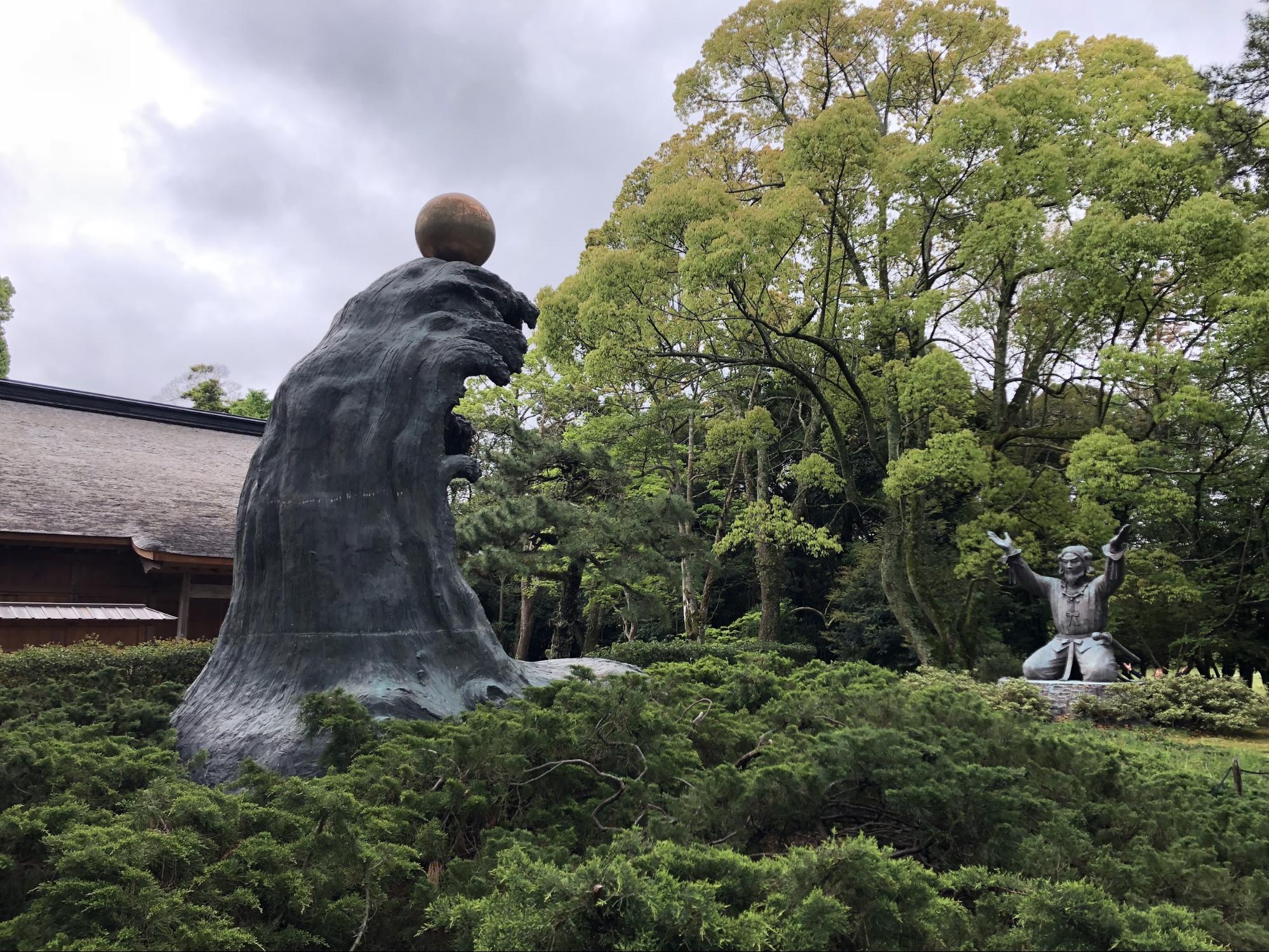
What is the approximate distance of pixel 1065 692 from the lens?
9633 mm

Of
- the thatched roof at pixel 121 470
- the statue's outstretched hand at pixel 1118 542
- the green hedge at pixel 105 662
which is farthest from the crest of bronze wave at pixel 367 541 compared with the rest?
the statue's outstretched hand at pixel 1118 542

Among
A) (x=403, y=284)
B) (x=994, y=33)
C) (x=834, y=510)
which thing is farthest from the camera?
(x=834, y=510)

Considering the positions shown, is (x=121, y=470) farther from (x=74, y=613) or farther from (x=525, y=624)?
(x=525, y=624)

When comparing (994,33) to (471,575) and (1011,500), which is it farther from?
(471,575)

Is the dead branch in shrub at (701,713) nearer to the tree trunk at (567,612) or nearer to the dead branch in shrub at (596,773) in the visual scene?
the dead branch in shrub at (596,773)

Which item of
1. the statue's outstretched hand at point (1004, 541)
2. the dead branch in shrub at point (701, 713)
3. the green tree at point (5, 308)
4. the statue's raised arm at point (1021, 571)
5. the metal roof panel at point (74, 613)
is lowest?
the metal roof panel at point (74, 613)

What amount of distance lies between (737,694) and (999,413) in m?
9.46

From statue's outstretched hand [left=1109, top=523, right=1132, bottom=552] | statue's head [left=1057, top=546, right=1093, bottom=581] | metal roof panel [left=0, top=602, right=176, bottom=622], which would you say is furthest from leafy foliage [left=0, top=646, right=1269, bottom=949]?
statue's head [left=1057, top=546, right=1093, bottom=581]

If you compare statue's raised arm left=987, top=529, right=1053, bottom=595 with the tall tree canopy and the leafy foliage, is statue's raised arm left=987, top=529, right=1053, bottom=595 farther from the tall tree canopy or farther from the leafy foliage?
the leafy foliage

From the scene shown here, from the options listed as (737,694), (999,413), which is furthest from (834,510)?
(737,694)

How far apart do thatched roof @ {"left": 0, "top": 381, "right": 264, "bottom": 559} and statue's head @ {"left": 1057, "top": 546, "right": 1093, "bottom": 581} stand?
10.7m

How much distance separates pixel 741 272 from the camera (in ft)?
34.4

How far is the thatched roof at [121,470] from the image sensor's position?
10.5 m

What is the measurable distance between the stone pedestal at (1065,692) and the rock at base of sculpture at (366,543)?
674 centimetres
